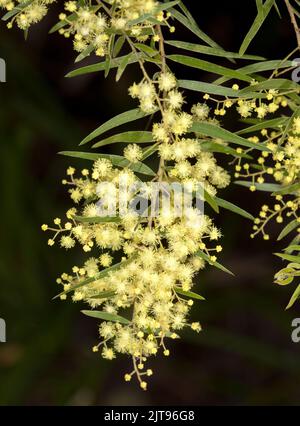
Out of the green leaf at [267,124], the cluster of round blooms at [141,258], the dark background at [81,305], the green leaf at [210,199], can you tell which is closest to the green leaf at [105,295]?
the cluster of round blooms at [141,258]

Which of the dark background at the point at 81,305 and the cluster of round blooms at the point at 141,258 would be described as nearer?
the cluster of round blooms at the point at 141,258

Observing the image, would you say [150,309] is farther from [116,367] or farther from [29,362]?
[116,367]

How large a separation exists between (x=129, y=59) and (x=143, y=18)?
0.07 meters

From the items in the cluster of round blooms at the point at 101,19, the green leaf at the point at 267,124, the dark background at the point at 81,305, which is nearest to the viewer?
the cluster of round blooms at the point at 101,19

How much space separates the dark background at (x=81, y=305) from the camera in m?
1.84

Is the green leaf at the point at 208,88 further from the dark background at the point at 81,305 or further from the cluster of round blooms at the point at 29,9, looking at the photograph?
the dark background at the point at 81,305

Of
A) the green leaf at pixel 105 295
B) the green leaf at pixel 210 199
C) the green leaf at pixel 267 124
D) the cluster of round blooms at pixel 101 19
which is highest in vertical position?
the cluster of round blooms at pixel 101 19

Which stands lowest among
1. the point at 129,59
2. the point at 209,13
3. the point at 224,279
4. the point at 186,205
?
the point at 186,205

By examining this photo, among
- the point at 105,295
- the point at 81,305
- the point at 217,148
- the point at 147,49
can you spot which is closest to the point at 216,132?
the point at 217,148

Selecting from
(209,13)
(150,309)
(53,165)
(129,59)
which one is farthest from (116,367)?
(129,59)

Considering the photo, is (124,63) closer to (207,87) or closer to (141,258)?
(207,87)

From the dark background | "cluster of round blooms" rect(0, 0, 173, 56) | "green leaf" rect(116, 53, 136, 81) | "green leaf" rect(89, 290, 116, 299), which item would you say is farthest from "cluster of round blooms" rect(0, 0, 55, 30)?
the dark background

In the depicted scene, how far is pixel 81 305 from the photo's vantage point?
185 centimetres
